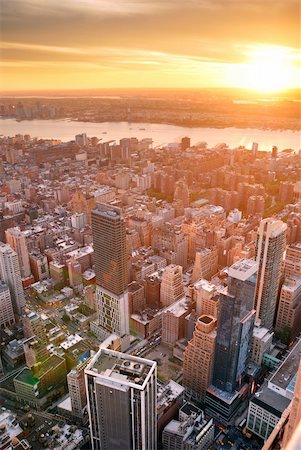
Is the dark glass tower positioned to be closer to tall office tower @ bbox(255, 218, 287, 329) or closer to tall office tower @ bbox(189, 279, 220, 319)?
tall office tower @ bbox(189, 279, 220, 319)

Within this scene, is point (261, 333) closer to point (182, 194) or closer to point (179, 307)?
point (179, 307)

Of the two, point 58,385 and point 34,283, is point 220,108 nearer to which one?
point 34,283

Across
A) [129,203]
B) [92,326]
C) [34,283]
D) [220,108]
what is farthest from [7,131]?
[92,326]

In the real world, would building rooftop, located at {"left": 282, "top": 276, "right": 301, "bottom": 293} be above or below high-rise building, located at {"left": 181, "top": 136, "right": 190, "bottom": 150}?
below

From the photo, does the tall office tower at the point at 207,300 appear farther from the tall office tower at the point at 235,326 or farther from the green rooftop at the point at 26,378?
the green rooftop at the point at 26,378

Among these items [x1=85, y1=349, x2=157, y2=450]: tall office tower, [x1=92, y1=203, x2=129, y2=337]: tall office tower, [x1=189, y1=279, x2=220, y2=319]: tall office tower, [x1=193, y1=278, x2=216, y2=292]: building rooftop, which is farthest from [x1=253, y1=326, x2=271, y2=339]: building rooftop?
[x1=85, y1=349, x2=157, y2=450]: tall office tower

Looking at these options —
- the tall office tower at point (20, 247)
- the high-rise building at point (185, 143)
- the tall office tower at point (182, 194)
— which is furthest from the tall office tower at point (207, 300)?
the high-rise building at point (185, 143)
